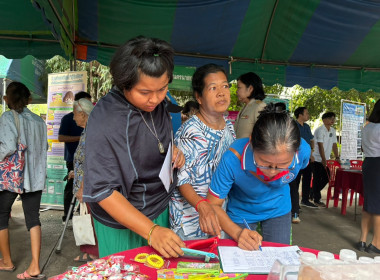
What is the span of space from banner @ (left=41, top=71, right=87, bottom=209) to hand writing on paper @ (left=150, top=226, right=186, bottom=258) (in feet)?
12.8

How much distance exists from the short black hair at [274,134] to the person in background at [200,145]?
1.42ft

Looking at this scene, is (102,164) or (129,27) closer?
(102,164)

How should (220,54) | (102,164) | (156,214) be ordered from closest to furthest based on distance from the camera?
(102,164) < (156,214) < (220,54)

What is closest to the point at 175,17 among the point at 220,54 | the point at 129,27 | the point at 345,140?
the point at 129,27

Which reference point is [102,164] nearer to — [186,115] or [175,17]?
[175,17]

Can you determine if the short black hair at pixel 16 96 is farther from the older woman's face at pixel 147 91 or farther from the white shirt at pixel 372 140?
the white shirt at pixel 372 140

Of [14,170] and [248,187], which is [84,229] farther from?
[248,187]

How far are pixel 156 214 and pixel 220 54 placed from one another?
4.09m

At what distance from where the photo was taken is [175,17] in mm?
4301

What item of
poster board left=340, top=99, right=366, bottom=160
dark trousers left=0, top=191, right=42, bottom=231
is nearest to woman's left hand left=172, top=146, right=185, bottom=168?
dark trousers left=0, top=191, right=42, bottom=231

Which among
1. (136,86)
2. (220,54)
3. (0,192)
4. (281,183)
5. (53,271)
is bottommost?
(53,271)

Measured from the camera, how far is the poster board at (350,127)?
25.3ft

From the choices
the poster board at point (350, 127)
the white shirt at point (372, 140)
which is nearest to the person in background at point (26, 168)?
the white shirt at point (372, 140)

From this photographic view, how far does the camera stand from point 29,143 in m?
2.99
